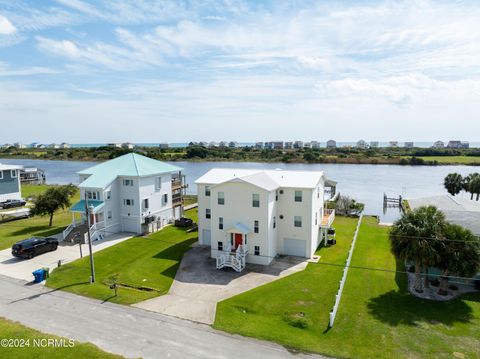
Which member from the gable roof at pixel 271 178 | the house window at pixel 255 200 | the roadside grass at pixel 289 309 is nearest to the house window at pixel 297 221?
the gable roof at pixel 271 178

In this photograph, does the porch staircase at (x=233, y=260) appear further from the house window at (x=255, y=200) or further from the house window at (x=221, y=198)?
the house window at (x=221, y=198)

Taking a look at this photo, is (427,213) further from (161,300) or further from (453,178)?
(453,178)

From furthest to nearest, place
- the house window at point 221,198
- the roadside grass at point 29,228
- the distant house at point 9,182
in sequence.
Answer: the distant house at point 9,182 → the roadside grass at point 29,228 → the house window at point 221,198

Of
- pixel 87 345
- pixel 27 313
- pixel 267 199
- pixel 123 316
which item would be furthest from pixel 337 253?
pixel 27 313

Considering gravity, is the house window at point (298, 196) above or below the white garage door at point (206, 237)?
above

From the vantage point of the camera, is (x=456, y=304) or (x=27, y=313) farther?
(x=456, y=304)

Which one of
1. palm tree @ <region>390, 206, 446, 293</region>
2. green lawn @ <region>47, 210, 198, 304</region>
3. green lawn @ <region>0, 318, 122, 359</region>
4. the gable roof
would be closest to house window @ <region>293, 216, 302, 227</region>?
the gable roof

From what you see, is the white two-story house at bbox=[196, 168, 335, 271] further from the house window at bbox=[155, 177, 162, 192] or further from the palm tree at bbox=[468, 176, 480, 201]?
the palm tree at bbox=[468, 176, 480, 201]
